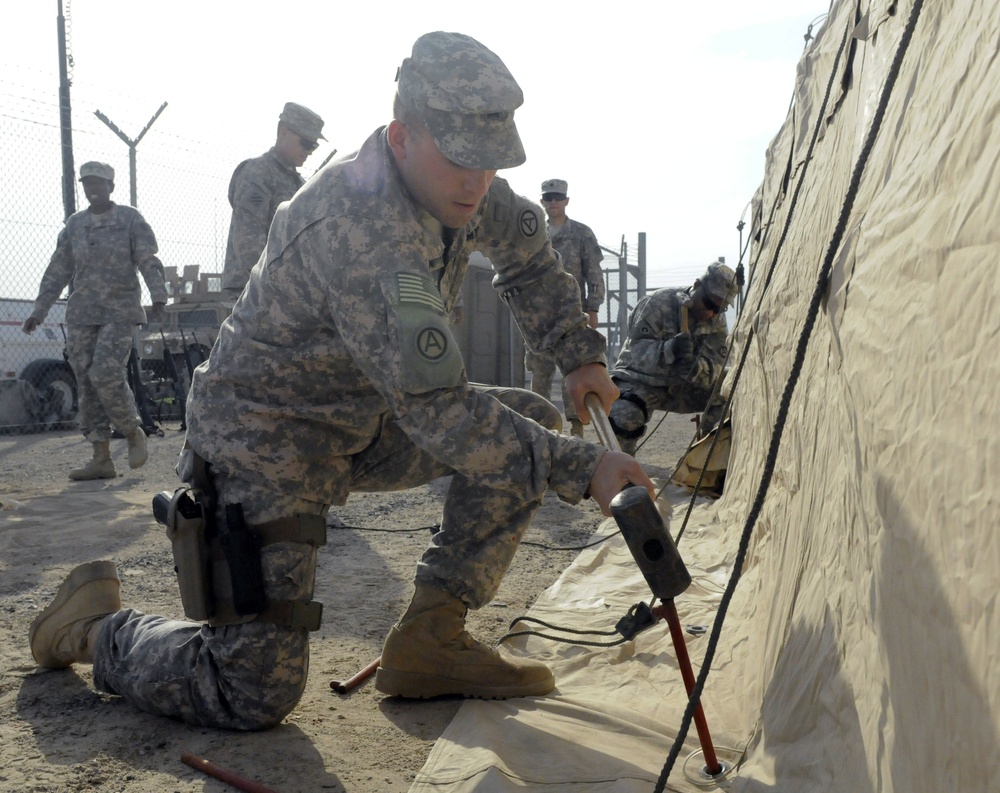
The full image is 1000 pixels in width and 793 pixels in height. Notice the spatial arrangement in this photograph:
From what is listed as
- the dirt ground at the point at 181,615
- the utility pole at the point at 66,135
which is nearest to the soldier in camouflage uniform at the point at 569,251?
the dirt ground at the point at 181,615

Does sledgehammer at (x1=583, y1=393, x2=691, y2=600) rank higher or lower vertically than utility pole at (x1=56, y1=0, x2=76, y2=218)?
lower

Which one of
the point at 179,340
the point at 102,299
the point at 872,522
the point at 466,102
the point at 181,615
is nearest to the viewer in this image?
the point at 872,522

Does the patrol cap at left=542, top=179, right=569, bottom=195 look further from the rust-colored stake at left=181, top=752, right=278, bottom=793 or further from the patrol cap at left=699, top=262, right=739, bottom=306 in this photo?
the rust-colored stake at left=181, top=752, right=278, bottom=793

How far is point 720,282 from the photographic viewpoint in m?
5.05

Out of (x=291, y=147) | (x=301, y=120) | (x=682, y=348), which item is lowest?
(x=682, y=348)

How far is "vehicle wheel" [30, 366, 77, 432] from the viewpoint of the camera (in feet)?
26.9

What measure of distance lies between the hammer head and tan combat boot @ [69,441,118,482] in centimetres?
451

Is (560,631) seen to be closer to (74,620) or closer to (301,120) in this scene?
(74,620)

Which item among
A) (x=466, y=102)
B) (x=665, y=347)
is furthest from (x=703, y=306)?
(x=466, y=102)

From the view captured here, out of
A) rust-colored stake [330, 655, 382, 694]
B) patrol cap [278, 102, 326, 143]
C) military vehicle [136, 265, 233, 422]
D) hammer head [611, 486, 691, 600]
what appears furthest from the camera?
military vehicle [136, 265, 233, 422]

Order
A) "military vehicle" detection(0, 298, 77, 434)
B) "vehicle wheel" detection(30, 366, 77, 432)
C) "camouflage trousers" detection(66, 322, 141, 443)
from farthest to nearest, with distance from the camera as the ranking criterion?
"vehicle wheel" detection(30, 366, 77, 432) < "military vehicle" detection(0, 298, 77, 434) < "camouflage trousers" detection(66, 322, 141, 443)

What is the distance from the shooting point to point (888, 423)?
1.27 m

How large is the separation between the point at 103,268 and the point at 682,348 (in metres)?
3.38

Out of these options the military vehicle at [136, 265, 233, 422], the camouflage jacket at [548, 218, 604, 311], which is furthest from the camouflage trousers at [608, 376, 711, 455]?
the military vehicle at [136, 265, 233, 422]
